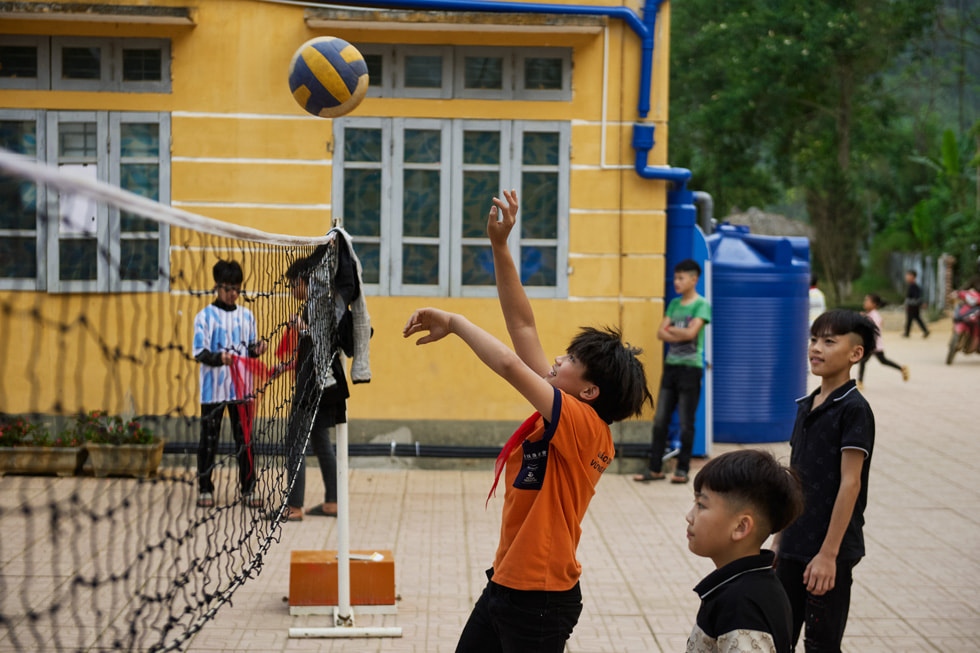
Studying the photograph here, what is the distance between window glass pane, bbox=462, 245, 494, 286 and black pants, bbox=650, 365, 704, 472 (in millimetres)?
1756

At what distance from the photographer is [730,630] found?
2615mm

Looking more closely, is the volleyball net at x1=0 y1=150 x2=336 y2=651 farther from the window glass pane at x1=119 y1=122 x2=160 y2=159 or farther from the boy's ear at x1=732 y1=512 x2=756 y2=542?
the boy's ear at x1=732 y1=512 x2=756 y2=542

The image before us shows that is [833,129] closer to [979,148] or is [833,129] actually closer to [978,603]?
[979,148]

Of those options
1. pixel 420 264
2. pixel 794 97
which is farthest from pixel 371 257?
pixel 794 97

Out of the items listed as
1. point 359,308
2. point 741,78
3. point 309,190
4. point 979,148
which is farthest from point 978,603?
point 741,78

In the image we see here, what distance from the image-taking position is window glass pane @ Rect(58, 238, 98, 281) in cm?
869

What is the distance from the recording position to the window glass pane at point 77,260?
8688 millimetres

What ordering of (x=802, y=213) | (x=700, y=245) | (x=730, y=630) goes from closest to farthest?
(x=730, y=630) → (x=700, y=245) → (x=802, y=213)

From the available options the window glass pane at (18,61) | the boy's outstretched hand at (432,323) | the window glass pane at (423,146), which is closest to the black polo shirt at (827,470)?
the boy's outstretched hand at (432,323)

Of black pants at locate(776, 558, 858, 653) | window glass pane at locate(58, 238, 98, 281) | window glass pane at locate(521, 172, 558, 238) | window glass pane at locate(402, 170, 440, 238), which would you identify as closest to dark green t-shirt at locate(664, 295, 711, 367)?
window glass pane at locate(521, 172, 558, 238)

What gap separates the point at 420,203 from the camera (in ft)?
29.5

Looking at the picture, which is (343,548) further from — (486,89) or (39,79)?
(39,79)

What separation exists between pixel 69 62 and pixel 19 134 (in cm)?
75

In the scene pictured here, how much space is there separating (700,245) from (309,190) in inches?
140
